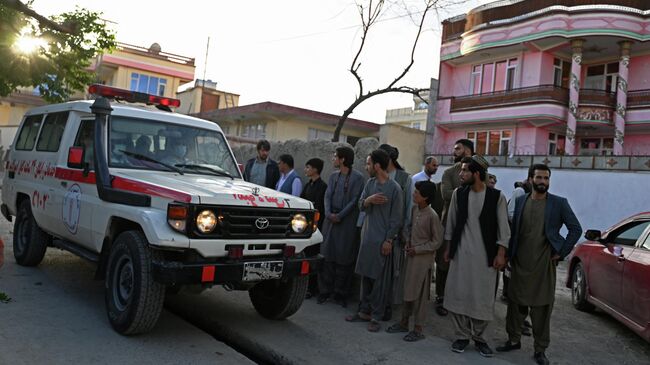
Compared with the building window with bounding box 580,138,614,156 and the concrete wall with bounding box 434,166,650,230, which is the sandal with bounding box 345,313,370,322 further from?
the building window with bounding box 580,138,614,156

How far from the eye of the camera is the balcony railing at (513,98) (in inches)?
801

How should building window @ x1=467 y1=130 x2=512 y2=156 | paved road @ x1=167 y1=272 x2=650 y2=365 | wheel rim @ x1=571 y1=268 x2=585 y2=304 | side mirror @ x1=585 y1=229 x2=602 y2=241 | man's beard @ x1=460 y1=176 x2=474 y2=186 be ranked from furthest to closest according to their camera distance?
building window @ x1=467 y1=130 x2=512 y2=156
wheel rim @ x1=571 y1=268 x2=585 y2=304
side mirror @ x1=585 y1=229 x2=602 y2=241
man's beard @ x1=460 y1=176 x2=474 y2=186
paved road @ x1=167 y1=272 x2=650 y2=365

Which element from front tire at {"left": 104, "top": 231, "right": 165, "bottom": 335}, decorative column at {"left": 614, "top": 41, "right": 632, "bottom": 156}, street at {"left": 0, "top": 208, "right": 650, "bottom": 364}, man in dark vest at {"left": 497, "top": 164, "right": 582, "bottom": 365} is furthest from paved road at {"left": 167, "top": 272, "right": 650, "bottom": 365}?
decorative column at {"left": 614, "top": 41, "right": 632, "bottom": 156}

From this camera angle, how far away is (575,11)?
19.1 meters

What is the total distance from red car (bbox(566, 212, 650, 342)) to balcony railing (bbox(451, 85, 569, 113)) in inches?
569

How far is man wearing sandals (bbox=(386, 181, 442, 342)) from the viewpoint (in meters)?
5.10

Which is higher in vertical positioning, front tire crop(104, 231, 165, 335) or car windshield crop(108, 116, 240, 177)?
car windshield crop(108, 116, 240, 177)

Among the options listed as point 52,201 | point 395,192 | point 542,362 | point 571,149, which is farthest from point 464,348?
point 571,149

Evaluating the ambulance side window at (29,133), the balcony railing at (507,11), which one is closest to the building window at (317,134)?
the balcony railing at (507,11)

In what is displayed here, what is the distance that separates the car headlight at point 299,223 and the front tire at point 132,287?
1.27m

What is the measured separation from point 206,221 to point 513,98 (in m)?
19.5

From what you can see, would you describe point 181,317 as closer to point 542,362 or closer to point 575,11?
point 542,362

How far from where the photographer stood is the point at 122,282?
4668 mm

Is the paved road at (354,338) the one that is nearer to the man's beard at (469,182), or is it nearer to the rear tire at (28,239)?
the man's beard at (469,182)
